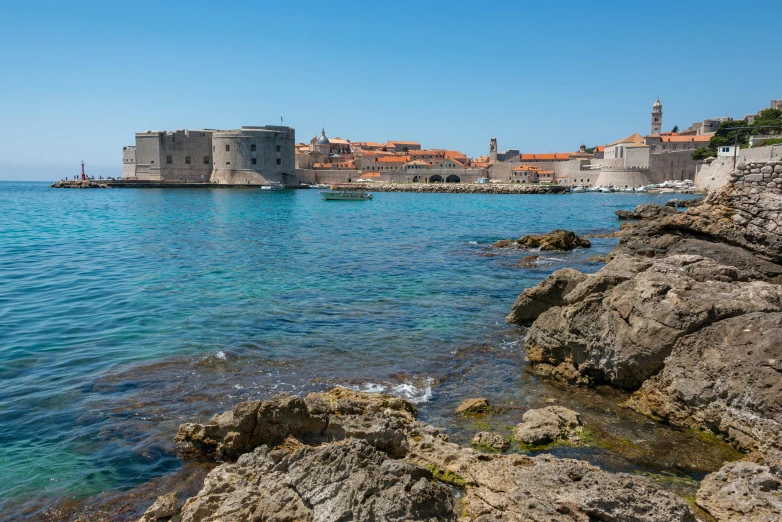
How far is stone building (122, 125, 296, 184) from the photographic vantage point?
6819 centimetres

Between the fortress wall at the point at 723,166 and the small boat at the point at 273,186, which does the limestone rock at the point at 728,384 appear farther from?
the small boat at the point at 273,186

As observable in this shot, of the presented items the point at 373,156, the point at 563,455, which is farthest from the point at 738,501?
the point at 373,156

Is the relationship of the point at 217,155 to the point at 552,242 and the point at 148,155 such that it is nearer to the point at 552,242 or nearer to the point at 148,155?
the point at 148,155

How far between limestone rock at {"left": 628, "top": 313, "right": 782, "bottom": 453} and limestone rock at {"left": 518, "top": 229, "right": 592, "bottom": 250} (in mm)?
13770

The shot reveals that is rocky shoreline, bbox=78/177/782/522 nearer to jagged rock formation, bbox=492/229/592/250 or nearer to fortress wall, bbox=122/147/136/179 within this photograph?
jagged rock formation, bbox=492/229/592/250

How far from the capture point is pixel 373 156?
9475cm

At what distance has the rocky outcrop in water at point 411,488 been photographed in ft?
10.4

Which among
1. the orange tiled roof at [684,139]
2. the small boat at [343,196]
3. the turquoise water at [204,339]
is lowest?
the turquoise water at [204,339]

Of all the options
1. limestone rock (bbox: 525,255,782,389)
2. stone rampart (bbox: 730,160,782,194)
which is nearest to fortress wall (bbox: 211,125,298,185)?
stone rampart (bbox: 730,160,782,194)

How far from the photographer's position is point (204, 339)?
8.54 m

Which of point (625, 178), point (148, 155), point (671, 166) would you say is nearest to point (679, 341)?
point (148, 155)

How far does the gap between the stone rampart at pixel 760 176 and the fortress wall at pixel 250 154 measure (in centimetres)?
6285

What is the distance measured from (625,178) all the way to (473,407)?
256ft

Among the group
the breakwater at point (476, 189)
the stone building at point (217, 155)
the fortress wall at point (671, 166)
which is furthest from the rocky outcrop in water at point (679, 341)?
the fortress wall at point (671, 166)
